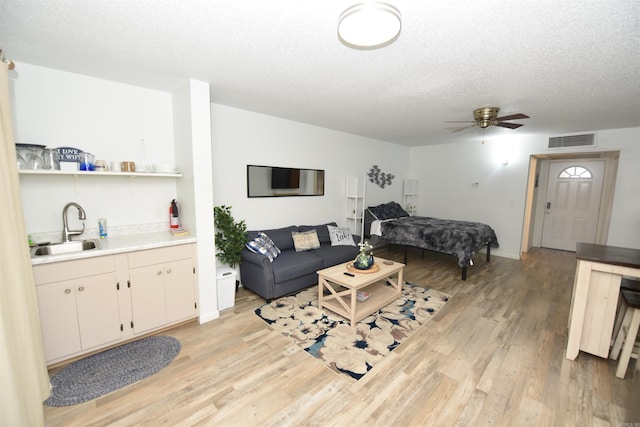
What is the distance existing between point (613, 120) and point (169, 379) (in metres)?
6.24

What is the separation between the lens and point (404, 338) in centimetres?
251

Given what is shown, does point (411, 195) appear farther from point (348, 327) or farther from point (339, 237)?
point (348, 327)

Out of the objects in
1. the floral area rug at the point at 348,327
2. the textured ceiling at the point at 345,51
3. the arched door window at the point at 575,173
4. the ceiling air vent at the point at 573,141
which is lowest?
the floral area rug at the point at 348,327

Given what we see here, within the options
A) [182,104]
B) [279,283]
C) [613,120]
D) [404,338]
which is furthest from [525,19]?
[613,120]

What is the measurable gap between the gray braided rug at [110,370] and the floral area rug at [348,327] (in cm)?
99

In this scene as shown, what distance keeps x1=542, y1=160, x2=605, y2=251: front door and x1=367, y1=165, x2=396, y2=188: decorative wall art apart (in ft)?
12.4

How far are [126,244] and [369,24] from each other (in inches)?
103

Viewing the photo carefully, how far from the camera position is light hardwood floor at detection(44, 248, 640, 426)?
5.42 ft

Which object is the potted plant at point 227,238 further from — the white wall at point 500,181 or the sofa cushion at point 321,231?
the white wall at point 500,181

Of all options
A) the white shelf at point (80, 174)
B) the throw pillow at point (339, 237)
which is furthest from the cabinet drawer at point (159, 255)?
the throw pillow at point (339, 237)

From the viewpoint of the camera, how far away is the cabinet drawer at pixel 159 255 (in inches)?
91.5

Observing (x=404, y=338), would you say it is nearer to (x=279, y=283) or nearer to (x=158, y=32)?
(x=279, y=283)

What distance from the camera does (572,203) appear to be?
5.75 m

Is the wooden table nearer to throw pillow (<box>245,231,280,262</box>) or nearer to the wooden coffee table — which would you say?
the wooden coffee table
